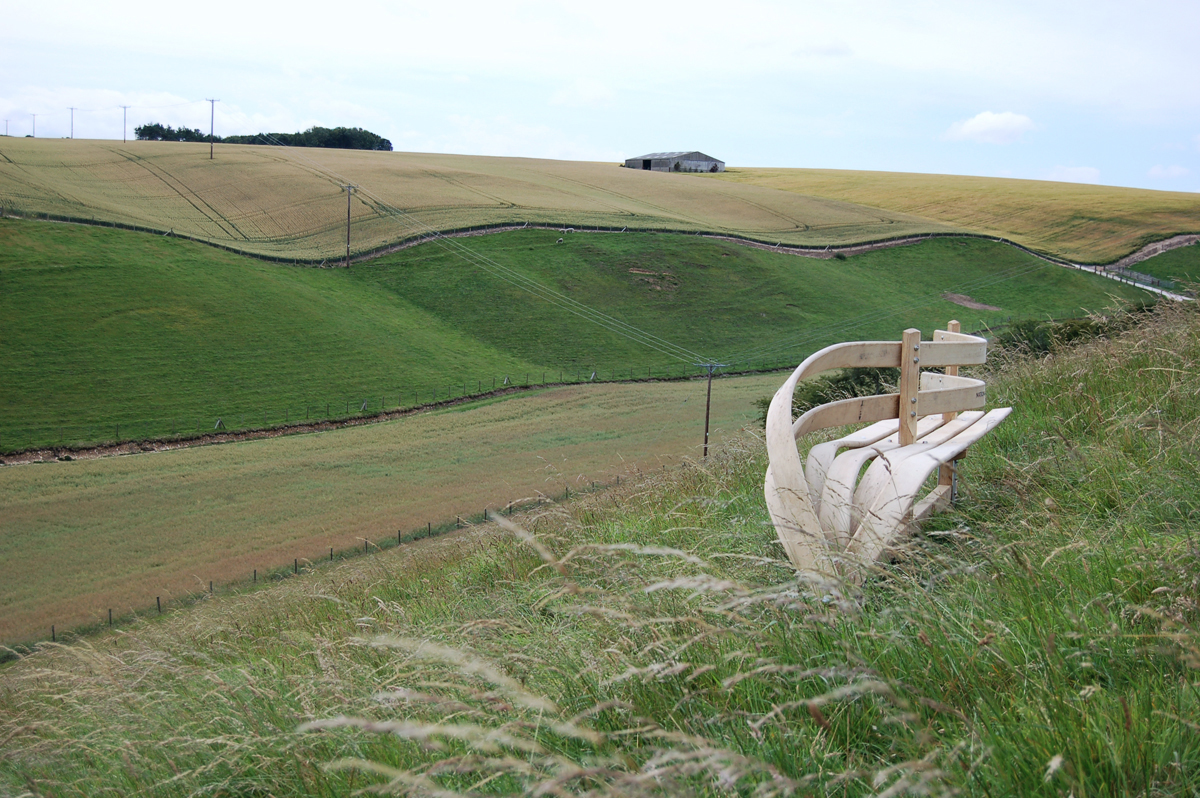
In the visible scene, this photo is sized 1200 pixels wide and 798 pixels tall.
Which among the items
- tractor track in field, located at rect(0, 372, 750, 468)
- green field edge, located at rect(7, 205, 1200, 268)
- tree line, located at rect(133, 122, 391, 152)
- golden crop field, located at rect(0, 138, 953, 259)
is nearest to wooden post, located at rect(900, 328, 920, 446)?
tractor track in field, located at rect(0, 372, 750, 468)

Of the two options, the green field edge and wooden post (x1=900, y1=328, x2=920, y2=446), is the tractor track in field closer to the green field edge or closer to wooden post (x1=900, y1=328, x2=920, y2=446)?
the green field edge

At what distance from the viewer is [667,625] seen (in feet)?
10.4

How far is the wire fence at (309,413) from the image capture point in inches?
1190

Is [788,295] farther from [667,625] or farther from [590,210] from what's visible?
[667,625]

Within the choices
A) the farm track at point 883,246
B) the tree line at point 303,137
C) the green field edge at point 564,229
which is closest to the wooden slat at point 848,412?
the green field edge at point 564,229

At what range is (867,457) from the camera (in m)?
4.96

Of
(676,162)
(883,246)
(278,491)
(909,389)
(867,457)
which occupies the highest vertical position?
(676,162)

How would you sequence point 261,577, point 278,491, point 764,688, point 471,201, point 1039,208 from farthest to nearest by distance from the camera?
point 1039,208, point 471,201, point 278,491, point 261,577, point 764,688

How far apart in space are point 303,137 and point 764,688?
494ft

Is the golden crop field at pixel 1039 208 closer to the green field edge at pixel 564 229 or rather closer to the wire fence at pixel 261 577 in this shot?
the green field edge at pixel 564 229

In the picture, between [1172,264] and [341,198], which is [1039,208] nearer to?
[1172,264]

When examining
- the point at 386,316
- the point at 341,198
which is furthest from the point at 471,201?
the point at 386,316

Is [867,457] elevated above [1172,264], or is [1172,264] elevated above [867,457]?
[1172,264]

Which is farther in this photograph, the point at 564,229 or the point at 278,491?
the point at 564,229
